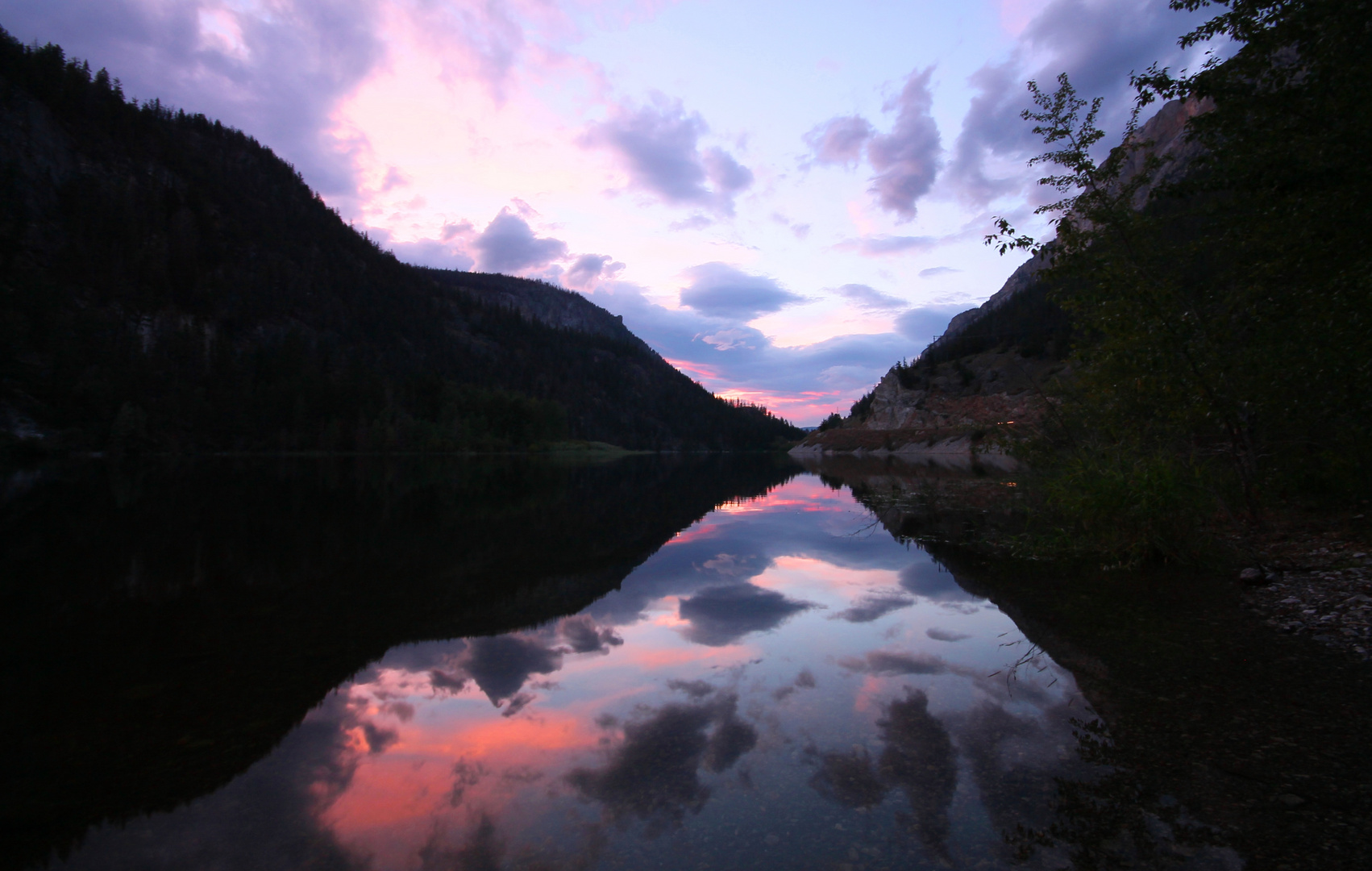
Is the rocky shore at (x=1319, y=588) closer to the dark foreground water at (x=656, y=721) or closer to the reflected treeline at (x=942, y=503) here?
the dark foreground water at (x=656, y=721)

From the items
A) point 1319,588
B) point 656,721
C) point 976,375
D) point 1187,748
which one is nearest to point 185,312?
point 976,375

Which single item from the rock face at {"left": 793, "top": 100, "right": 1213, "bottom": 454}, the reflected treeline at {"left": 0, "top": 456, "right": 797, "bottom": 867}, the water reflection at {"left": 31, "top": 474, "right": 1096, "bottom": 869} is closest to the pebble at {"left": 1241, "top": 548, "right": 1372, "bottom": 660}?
the water reflection at {"left": 31, "top": 474, "right": 1096, "bottom": 869}

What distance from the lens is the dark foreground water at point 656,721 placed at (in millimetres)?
3635

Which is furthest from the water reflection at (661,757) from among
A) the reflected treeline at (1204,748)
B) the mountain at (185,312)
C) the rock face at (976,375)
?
the mountain at (185,312)

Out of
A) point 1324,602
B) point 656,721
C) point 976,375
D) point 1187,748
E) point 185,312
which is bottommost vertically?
point 656,721

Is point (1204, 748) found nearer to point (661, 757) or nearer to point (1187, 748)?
point (1187, 748)

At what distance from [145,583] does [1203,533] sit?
60.1 ft

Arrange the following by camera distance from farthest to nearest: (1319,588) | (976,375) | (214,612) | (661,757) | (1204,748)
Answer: (976,375), (1319,588), (214,612), (661,757), (1204,748)

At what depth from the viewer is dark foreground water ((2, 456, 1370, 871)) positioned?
363 centimetres

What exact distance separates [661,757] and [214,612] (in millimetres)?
7371

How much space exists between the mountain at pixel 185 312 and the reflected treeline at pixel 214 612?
158 ft

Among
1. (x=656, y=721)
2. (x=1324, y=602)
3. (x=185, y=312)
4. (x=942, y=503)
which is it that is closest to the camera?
(x=656, y=721)

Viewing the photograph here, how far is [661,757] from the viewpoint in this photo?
4.78 m

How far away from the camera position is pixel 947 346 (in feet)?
364
